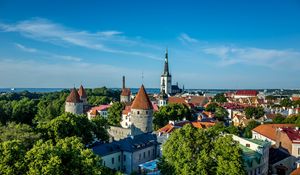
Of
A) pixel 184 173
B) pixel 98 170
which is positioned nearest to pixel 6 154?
pixel 98 170

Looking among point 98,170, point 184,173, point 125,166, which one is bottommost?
point 125,166

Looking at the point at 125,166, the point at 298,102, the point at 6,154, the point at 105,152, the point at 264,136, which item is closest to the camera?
the point at 6,154

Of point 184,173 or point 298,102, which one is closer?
point 184,173

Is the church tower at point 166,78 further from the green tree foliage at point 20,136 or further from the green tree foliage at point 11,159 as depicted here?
the green tree foliage at point 11,159

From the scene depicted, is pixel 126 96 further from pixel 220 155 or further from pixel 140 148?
pixel 220 155

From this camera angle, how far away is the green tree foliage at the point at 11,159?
16797 mm

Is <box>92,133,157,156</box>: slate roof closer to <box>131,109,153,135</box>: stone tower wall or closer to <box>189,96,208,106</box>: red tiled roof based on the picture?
<box>131,109,153,135</box>: stone tower wall

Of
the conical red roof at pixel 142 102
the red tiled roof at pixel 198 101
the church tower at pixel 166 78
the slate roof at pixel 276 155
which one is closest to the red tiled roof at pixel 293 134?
the slate roof at pixel 276 155

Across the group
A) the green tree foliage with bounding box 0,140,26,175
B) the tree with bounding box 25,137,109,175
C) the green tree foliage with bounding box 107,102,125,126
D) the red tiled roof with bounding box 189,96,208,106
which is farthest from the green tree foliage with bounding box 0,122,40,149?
the red tiled roof with bounding box 189,96,208,106

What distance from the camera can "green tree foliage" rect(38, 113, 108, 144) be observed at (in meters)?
33.5

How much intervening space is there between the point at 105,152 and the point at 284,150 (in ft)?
69.1

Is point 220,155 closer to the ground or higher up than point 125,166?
higher up

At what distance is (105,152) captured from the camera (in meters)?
31.0

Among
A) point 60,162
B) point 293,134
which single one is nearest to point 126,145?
point 60,162
